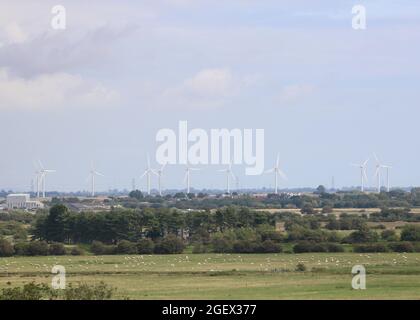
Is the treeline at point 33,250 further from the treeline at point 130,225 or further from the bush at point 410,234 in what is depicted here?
the bush at point 410,234

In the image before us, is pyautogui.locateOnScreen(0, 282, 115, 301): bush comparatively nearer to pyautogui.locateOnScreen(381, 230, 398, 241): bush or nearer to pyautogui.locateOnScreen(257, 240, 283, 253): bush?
pyautogui.locateOnScreen(257, 240, 283, 253): bush

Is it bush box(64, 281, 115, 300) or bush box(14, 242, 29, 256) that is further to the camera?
bush box(14, 242, 29, 256)

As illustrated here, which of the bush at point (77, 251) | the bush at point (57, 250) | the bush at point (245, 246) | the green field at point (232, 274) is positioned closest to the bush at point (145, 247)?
the green field at point (232, 274)

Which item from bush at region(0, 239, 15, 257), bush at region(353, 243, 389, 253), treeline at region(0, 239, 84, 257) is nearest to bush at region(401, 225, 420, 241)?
bush at region(353, 243, 389, 253)
